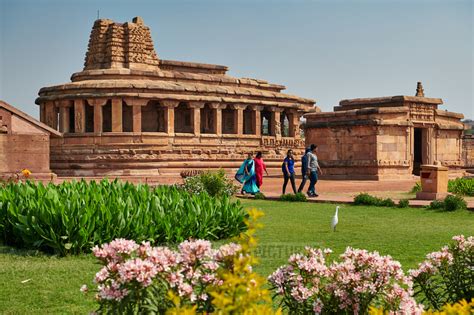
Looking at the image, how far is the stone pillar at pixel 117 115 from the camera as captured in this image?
88.2 feet

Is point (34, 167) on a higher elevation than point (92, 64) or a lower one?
lower

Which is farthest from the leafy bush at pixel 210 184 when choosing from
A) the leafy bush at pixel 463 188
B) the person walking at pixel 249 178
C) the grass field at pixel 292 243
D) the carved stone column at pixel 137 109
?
the carved stone column at pixel 137 109

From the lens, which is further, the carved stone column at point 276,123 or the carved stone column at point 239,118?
the carved stone column at point 276,123

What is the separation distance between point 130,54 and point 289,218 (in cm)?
2035

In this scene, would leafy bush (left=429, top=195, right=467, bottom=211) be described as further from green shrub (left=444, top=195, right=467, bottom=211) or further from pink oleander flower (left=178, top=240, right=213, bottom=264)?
pink oleander flower (left=178, top=240, right=213, bottom=264)

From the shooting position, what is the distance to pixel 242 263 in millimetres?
2574

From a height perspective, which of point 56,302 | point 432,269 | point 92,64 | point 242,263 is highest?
point 92,64

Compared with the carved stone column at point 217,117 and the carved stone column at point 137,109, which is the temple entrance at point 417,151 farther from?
the carved stone column at point 137,109

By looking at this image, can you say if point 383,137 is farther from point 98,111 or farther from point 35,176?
point 35,176

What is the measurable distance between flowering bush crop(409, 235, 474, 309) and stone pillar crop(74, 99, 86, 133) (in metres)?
24.4

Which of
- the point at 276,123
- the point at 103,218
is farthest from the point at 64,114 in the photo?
the point at 103,218

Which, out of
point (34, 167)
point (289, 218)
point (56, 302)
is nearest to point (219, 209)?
point (289, 218)

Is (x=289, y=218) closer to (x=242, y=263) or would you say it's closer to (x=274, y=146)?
(x=242, y=263)

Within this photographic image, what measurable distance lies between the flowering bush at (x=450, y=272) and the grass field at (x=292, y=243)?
2095 mm
